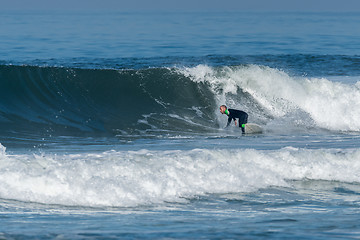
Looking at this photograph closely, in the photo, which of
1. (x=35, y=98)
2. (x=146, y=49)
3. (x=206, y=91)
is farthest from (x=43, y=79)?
(x=146, y=49)

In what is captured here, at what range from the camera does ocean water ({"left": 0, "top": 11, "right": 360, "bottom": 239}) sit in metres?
7.19

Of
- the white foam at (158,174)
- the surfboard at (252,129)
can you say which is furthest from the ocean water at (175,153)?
the surfboard at (252,129)

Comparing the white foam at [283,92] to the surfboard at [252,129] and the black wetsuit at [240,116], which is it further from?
the black wetsuit at [240,116]

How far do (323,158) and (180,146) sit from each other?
331 cm

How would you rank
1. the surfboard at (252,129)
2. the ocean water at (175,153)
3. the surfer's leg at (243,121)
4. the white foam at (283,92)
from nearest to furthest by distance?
the ocean water at (175,153) < the surfer's leg at (243,121) < the surfboard at (252,129) < the white foam at (283,92)

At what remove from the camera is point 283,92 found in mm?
19703

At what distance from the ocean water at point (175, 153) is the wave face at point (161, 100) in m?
0.05

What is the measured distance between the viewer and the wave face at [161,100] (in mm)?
16094

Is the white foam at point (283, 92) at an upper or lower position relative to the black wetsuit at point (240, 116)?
upper

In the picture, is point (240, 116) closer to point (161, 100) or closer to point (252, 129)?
point (252, 129)

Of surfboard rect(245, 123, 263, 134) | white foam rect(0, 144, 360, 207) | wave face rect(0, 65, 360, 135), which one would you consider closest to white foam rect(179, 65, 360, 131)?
wave face rect(0, 65, 360, 135)

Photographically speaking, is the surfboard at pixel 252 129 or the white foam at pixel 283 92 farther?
the white foam at pixel 283 92

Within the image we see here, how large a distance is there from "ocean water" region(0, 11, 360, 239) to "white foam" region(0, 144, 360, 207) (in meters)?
0.03

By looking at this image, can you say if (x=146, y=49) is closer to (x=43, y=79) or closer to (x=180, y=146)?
(x=43, y=79)
